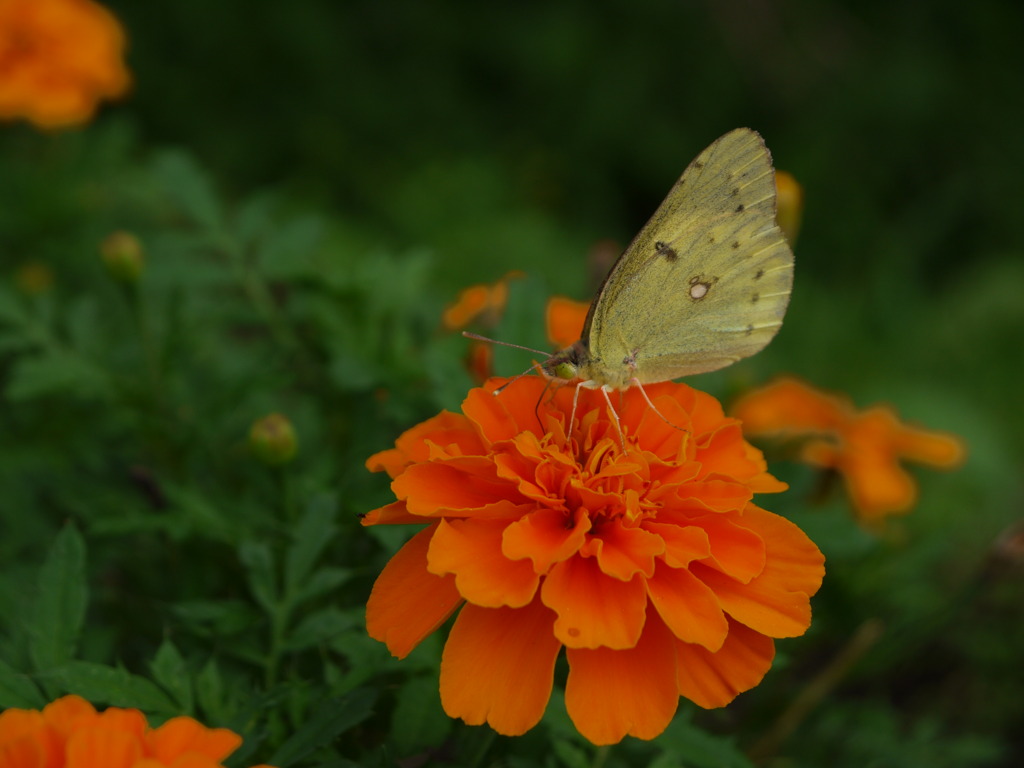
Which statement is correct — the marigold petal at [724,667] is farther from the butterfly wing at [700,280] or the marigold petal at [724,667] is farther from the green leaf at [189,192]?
the green leaf at [189,192]

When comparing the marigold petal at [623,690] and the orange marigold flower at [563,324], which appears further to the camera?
the orange marigold flower at [563,324]

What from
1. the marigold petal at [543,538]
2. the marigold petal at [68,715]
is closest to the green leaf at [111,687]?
the marigold petal at [68,715]

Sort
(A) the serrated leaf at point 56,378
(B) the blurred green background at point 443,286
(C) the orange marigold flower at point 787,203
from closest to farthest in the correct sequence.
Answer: (B) the blurred green background at point 443,286 < (A) the serrated leaf at point 56,378 < (C) the orange marigold flower at point 787,203

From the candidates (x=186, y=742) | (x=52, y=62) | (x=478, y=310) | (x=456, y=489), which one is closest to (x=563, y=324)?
(x=478, y=310)

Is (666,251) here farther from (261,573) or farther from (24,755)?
(24,755)

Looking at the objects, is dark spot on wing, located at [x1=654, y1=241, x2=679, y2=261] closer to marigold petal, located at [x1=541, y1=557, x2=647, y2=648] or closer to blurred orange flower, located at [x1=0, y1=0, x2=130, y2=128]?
marigold petal, located at [x1=541, y1=557, x2=647, y2=648]

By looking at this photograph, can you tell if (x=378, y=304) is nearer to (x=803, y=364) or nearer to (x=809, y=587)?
(x=809, y=587)

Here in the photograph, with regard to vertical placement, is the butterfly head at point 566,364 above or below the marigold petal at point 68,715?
above

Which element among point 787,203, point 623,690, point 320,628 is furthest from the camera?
point 787,203
